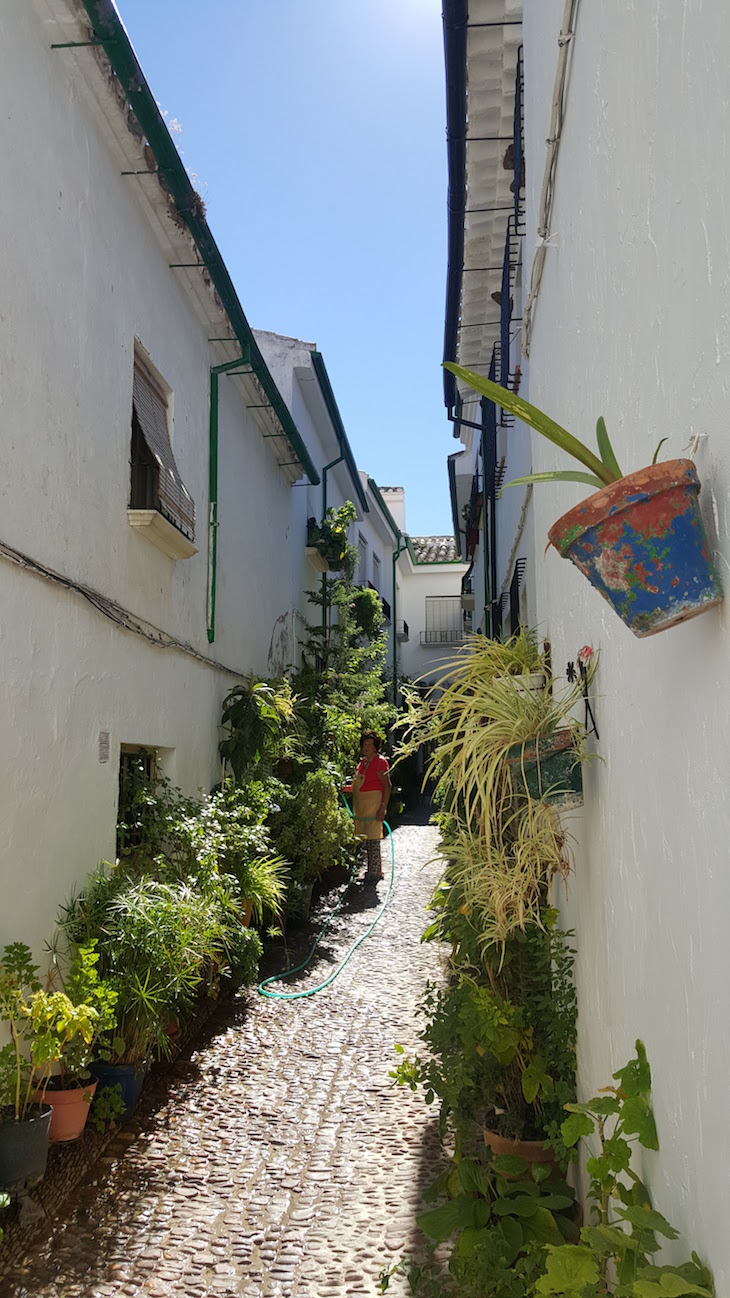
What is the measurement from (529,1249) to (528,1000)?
1170mm

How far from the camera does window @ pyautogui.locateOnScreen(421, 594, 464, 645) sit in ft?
92.6

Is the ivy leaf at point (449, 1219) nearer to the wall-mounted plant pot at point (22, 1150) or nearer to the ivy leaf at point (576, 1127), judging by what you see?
the ivy leaf at point (576, 1127)

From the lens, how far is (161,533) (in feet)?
21.1

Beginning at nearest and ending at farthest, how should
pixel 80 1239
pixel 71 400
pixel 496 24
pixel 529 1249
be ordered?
1. pixel 529 1249
2. pixel 80 1239
3. pixel 71 400
4. pixel 496 24

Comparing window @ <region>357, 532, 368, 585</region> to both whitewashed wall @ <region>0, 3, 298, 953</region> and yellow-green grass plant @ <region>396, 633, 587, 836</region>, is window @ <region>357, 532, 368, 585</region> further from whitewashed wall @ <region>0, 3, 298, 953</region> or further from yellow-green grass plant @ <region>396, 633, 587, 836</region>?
yellow-green grass plant @ <region>396, 633, 587, 836</region>

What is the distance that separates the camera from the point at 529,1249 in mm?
2717

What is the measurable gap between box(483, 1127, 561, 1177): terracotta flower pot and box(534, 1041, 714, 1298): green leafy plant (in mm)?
1532

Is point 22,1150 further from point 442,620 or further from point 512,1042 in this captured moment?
point 442,620

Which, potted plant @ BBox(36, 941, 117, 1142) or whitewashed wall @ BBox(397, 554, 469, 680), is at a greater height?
whitewashed wall @ BBox(397, 554, 469, 680)

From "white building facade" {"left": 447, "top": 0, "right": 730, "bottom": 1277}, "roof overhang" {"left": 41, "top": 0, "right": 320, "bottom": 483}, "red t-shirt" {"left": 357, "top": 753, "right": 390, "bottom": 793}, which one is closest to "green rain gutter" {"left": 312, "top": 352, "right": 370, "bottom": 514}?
"roof overhang" {"left": 41, "top": 0, "right": 320, "bottom": 483}

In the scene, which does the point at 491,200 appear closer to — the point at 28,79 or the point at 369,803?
the point at 28,79

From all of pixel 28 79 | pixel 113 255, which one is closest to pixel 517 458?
pixel 113 255

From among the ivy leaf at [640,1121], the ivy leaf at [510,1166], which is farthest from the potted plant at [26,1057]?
the ivy leaf at [640,1121]

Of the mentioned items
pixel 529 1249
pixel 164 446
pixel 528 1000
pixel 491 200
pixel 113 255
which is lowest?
pixel 529 1249
